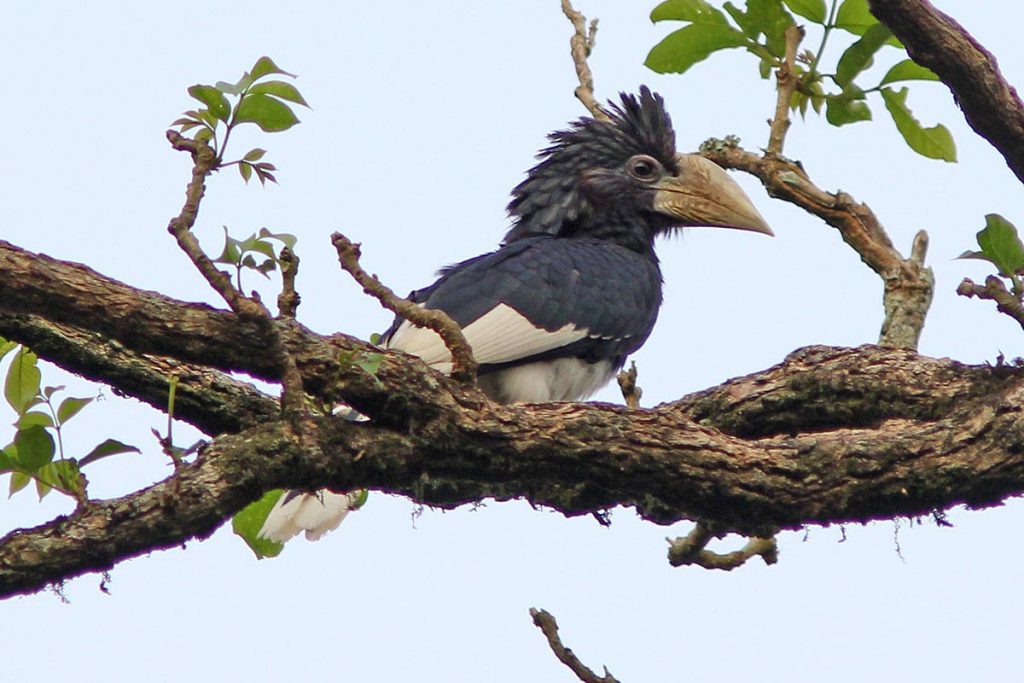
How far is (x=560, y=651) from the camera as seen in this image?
3.88 m

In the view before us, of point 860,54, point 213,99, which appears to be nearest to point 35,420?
point 213,99

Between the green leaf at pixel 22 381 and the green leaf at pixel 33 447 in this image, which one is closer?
the green leaf at pixel 33 447

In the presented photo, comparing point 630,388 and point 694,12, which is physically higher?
point 694,12

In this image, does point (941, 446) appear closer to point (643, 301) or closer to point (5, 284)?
point (643, 301)

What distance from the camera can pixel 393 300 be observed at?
10.7ft

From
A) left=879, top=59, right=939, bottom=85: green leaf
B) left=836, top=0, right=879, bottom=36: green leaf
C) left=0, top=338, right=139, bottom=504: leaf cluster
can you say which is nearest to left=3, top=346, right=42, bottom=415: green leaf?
left=0, top=338, right=139, bottom=504: leaf cluster

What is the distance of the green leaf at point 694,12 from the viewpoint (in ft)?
16.6

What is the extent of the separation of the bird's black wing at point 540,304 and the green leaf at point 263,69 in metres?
1.79

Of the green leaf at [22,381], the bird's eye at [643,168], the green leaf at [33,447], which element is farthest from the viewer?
the bird's eye at [643,168]

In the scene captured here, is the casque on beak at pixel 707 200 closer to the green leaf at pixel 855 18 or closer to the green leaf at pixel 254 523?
the green leaf at pixel 855 18

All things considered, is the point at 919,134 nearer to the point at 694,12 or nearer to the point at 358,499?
the point at 694,12

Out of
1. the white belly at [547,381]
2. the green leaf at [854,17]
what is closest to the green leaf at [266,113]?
the white belly at [547,381]

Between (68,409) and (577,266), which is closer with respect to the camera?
(68,409)

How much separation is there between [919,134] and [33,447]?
3.37 m
